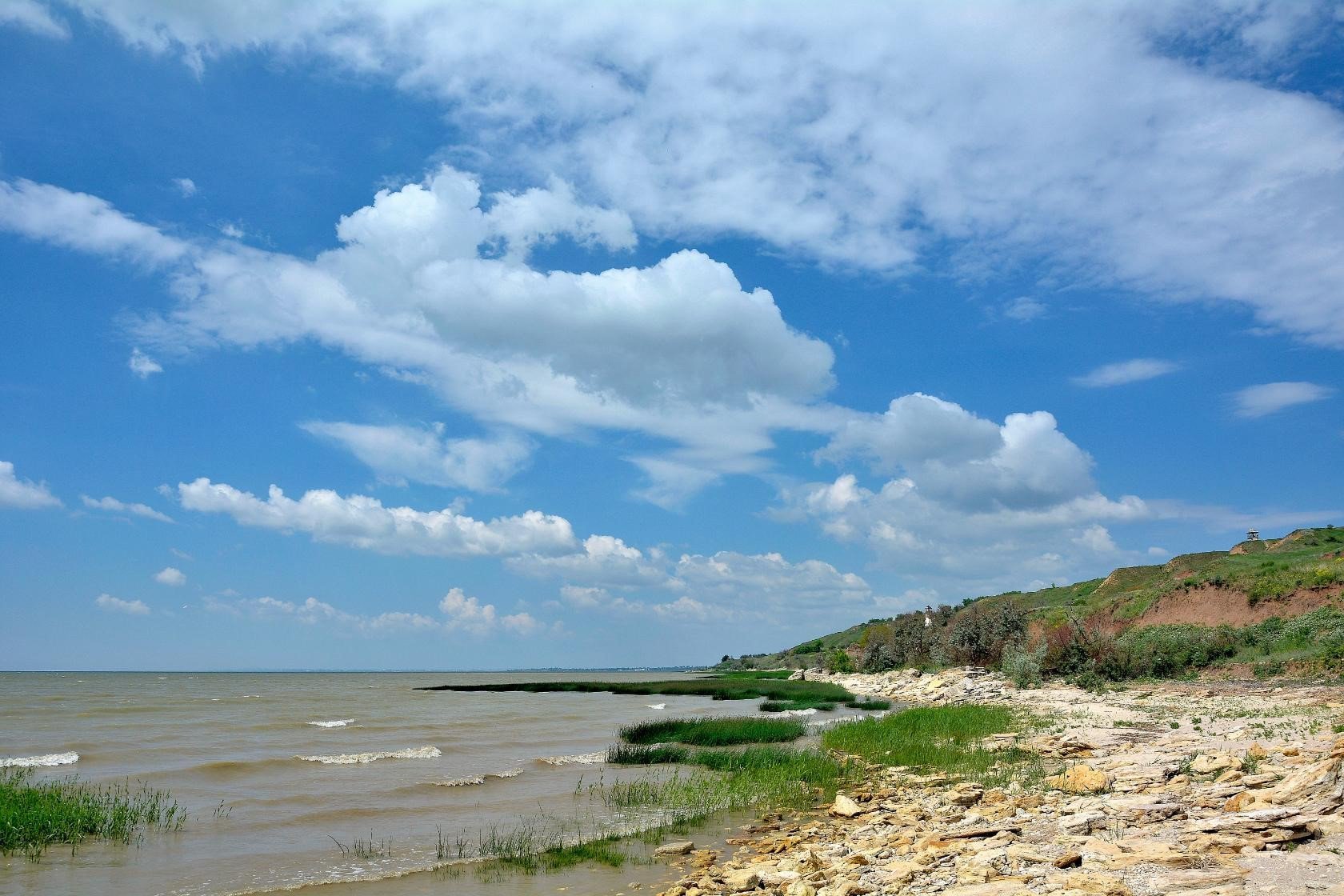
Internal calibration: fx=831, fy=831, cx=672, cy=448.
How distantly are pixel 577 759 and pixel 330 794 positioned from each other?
8.70 metres

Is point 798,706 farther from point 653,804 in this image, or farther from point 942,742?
point 653,804

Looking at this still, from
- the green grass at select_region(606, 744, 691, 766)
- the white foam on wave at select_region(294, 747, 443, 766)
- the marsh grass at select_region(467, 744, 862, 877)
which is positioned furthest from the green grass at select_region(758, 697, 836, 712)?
the white foam on wave at select_region(294, 747, 443, 766)

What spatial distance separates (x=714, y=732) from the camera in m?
31.2

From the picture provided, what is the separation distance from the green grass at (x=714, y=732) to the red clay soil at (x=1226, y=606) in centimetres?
3104

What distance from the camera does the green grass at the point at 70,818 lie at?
611 inches

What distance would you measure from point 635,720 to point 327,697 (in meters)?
43.4

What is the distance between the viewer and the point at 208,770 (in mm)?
25719

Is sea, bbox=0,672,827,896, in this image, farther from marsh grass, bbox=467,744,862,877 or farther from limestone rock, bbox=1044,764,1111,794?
limestone rock, bbox=1044,764,1111,794

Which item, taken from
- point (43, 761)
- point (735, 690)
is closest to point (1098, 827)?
point (43, 761)

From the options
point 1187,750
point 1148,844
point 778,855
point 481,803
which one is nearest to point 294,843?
point 481,803

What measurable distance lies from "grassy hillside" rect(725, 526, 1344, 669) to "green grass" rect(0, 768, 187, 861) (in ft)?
143

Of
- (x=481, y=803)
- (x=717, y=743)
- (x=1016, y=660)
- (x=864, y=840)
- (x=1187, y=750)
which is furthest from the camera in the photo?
(x=1016, y=660)

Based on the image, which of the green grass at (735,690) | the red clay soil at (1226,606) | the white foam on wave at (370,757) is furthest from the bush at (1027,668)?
the white foam on wave at (370,757)

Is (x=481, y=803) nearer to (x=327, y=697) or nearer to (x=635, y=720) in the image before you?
(x=635, y=720)
